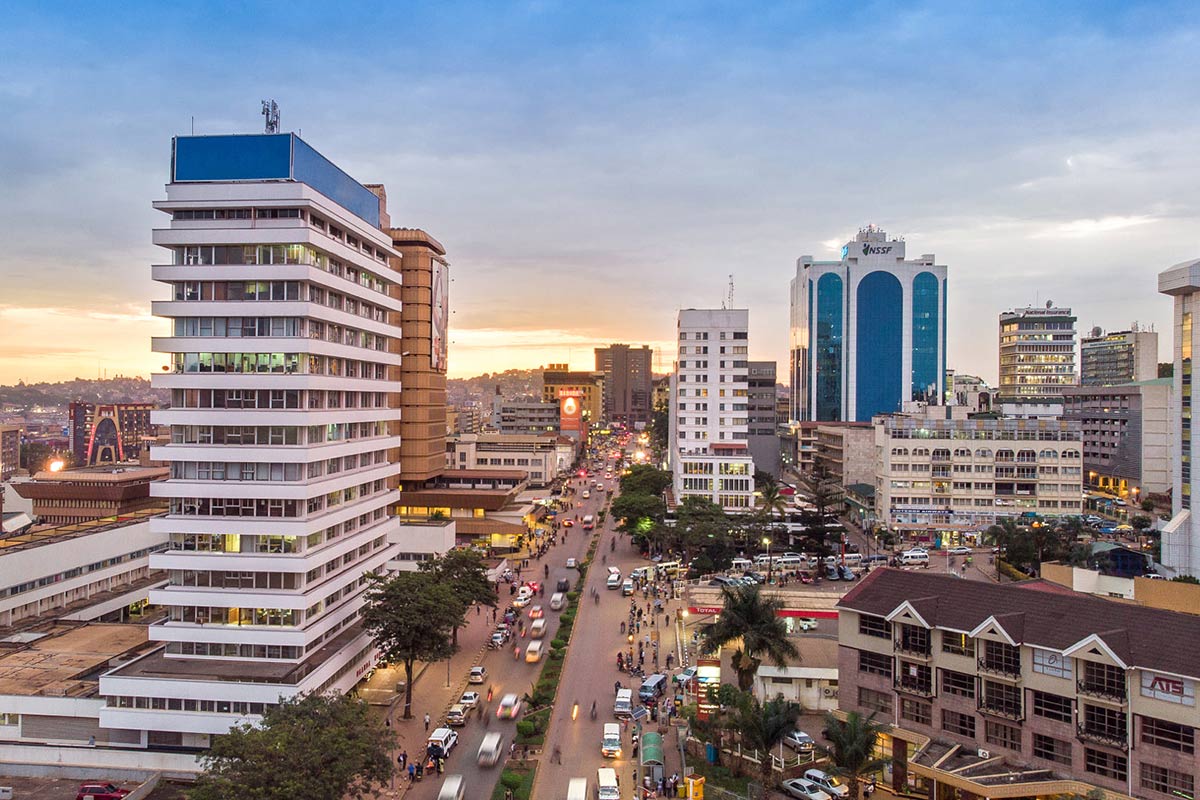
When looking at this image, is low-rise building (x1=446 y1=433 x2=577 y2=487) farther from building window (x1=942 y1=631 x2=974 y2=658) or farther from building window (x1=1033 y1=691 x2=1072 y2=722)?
building window (x1=1033 y1=691 x2=1072 y2=722)

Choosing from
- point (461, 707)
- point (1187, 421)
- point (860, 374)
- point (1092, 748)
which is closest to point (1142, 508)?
point (1187, 421)

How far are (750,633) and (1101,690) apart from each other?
492 inches

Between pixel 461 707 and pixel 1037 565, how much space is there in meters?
50.9

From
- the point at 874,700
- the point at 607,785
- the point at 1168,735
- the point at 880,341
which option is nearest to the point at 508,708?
the point at 607,785

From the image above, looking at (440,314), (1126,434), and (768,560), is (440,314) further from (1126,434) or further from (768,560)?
(1126,434)

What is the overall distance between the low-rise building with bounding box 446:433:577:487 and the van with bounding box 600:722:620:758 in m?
71.4

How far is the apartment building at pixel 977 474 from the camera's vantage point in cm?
8219

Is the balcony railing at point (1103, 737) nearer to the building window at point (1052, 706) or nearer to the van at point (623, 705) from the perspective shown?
the building window at point (1052, 706)

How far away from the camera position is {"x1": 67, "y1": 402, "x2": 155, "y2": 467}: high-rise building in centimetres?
13400

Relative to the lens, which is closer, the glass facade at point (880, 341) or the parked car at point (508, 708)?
the parked car at point (508, 708)

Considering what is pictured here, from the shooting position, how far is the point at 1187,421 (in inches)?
2576

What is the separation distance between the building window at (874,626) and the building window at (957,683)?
2.61 meters

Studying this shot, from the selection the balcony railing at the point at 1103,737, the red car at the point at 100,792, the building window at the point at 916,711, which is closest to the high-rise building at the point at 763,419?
the building window at the point at 916,711

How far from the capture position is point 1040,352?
151 meters
